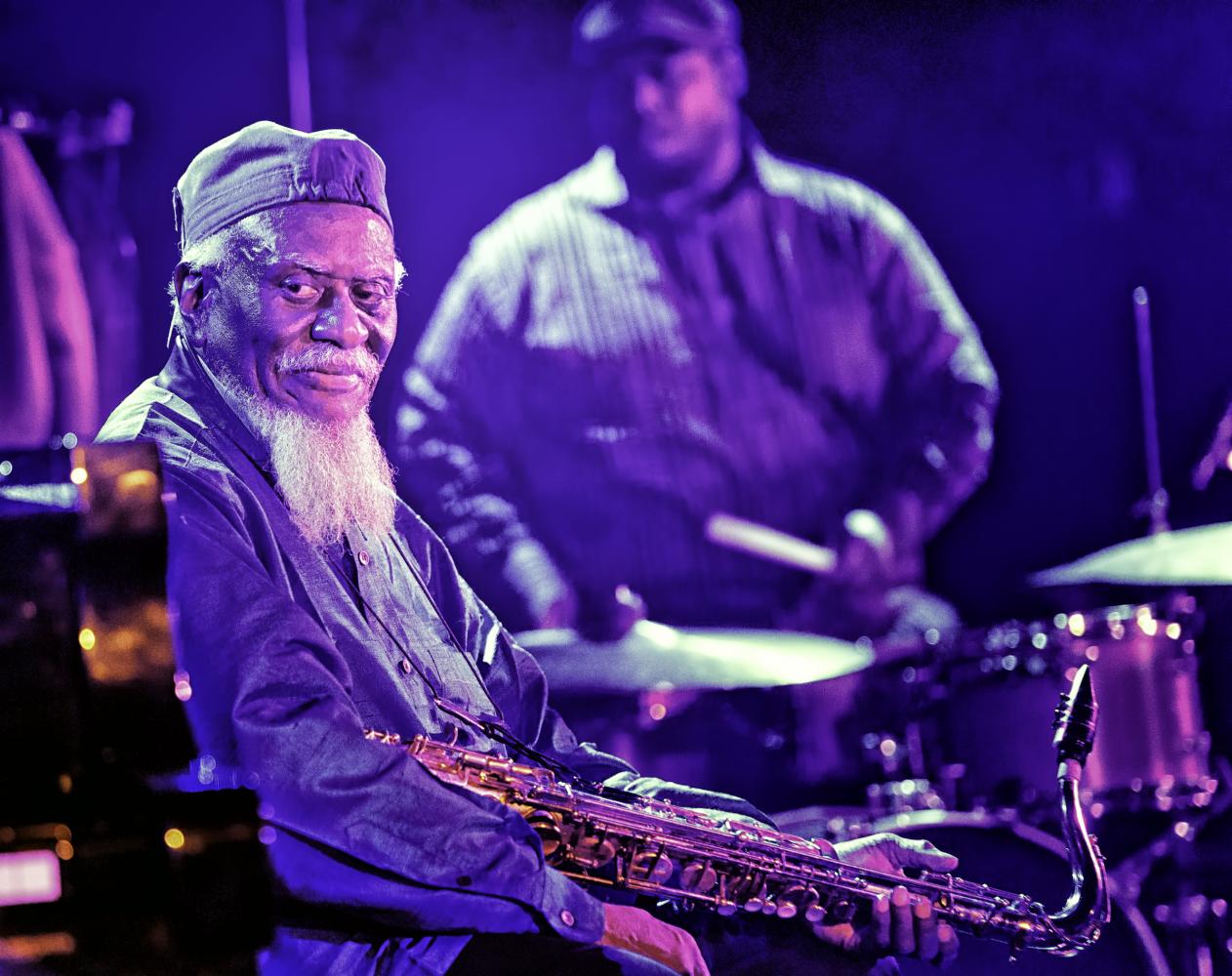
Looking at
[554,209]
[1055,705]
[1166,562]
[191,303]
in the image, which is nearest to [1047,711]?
Answer: [1055,705]

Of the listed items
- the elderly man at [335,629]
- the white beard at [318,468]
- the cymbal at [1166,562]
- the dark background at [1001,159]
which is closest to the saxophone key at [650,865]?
the elderly man at [335,629]

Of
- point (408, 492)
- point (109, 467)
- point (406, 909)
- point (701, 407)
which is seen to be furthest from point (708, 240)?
point (109, 467)

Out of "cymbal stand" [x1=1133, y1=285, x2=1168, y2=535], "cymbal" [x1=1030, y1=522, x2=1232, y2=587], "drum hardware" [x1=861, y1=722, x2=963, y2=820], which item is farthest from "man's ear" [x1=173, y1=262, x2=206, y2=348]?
"cymbal stand" [x1=1133, y1=285, x2=1168, y2=535]

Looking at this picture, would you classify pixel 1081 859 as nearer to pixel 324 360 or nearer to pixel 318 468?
pixel 318 468

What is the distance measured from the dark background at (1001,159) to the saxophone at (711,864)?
2.95 m

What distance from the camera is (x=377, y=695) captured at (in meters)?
2.85

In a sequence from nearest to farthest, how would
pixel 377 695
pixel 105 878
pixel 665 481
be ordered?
1. pixel 105 878
2. pixel 377 695
3. pixel 665 481

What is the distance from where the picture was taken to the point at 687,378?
6.00 meters

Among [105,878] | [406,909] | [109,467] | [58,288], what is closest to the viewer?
[105,878]

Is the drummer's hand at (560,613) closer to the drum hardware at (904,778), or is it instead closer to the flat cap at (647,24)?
the drum hardware at (904,778)

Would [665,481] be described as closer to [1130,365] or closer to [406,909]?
[1130,365]

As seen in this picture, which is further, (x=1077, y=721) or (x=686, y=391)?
(x=686, y=391)

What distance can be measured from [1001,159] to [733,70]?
1.20 metres

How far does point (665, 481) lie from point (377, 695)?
317 cm
